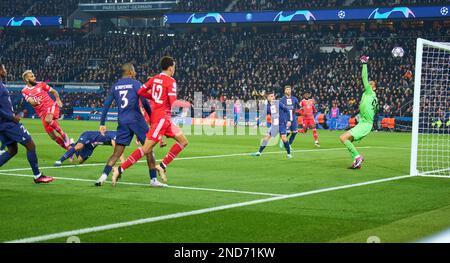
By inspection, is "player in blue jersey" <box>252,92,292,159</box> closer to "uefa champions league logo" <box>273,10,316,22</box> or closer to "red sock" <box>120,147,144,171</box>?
"red sock" <box>120,147,144,171</box>

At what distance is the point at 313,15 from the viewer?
54656mm

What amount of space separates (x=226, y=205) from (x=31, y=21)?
64.8 metres

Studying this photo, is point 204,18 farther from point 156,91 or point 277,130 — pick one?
point 156,91

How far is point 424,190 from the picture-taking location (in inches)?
480

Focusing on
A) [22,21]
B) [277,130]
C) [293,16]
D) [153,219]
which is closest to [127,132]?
A: [153,219]

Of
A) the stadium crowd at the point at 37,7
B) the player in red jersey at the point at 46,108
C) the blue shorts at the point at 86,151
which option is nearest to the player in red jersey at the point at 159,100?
the blue shorts at the point at 86,151

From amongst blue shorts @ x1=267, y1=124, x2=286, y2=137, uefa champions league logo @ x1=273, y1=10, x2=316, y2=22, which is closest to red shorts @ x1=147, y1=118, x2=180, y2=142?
blue shorts @ x1=267, y1=124, x2=286, y2=137

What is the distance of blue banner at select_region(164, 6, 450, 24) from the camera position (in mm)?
50406

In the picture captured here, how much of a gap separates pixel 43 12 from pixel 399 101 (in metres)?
45.1

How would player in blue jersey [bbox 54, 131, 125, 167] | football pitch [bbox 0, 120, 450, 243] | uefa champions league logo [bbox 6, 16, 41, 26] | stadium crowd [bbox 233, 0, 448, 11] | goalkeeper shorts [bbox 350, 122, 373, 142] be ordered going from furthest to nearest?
uefa champions league logo [bbox 6, 16, 41, 26], stadium crowd [bbox 233, 0, 448, 11], goalkeeper shorts [bbox 350, 122, 373, 142], player in blue jersey [bbox 54, 131, 125, 167], football pitch [bbox 0, 120, 450, 243]

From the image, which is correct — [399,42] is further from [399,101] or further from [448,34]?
[399,101]

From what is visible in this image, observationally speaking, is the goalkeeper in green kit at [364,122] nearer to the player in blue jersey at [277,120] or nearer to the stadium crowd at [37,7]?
the player in blue jersey at [277,120]

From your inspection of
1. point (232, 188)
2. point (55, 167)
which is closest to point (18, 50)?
point (55, 167)

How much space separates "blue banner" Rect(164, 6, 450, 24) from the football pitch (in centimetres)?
3721
